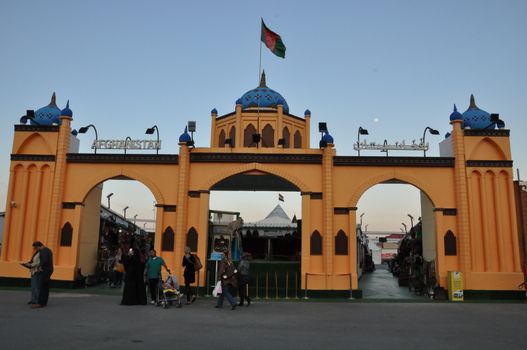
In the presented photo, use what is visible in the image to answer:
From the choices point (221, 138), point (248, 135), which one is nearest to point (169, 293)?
point (248, 135)

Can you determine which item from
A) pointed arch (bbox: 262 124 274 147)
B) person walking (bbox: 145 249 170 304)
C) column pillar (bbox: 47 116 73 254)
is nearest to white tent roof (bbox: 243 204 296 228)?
pointed arch (bbox: 262 124 274 147)

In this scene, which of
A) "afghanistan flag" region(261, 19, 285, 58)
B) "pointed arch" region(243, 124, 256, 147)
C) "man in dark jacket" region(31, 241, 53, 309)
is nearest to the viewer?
"man in dark jacket" region(31, 241, 53, 309)

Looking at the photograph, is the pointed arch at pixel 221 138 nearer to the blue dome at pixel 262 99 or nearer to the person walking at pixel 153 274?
the blue dome at pixel 262 99

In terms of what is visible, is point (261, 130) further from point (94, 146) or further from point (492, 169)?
point (492, 169)

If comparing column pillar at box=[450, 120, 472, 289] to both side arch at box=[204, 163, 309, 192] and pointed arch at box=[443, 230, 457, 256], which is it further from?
side arch at box=[204, 163, 309, 192]

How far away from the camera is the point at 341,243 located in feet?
58.4

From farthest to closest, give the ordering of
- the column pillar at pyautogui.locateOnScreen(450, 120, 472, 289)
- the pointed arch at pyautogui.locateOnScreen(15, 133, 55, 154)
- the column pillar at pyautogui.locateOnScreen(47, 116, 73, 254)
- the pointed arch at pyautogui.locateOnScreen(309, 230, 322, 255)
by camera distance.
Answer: the pointed arch at pyautogui.locateOnScreen(15, 133, 55, 154), the column pillar at pyautogui.locateOnScreen(47, 116, 73, 254), the pointed arch at pyautogui.locateOnScreen(309, 230, 322, 255), the column pillar at pyautogui.locateOnScreen(450, 120, 472, 289)

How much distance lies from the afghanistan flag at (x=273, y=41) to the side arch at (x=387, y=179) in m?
7.35

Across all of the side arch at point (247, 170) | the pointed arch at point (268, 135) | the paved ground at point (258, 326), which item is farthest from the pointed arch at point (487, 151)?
the pointed arch at point (268, 135)

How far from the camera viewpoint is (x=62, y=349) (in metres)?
7.05

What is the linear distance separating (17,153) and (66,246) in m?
4.40

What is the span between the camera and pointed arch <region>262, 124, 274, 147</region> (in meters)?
24.1

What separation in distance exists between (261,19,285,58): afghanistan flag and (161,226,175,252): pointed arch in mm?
9514

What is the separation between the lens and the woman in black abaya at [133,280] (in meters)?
13.4
